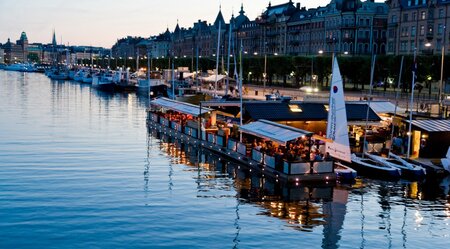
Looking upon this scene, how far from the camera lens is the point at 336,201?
1494 inches

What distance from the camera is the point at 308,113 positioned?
5647cm

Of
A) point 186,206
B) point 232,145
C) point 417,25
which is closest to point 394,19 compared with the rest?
point 417,25

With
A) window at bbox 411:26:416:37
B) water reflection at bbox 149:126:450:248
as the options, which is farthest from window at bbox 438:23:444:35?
water reflection at bbox 149:126:450:248

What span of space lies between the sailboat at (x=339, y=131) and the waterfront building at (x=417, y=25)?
2977 inches

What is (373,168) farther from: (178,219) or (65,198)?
(65,198)

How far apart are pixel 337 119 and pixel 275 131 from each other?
4.72 meters

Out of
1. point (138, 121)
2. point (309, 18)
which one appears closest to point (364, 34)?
point (309, 18)

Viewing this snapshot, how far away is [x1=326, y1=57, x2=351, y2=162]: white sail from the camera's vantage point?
44250 millimetres

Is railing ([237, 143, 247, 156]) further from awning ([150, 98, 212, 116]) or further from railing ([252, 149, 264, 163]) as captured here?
awning ([150, 98, 212, 116])

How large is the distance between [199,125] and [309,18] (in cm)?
11829

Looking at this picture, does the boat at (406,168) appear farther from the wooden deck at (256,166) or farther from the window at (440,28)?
the window at (440,28)

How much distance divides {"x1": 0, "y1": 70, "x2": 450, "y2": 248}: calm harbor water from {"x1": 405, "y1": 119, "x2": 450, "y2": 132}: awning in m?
6.68

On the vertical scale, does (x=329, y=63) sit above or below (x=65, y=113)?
above

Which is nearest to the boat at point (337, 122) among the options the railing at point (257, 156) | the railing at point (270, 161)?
the railing at point (270, 161)
